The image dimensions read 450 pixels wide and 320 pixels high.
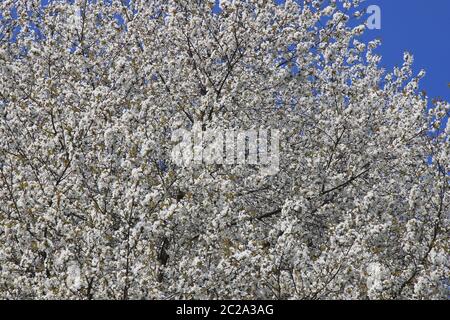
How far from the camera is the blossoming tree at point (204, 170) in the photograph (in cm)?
893

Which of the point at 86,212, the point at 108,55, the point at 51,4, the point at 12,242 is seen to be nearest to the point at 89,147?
the point at 86,212

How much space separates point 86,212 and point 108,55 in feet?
21.2

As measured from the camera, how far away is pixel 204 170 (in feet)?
33.8

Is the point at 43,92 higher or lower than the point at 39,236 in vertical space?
higher

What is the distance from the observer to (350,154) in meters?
13.5

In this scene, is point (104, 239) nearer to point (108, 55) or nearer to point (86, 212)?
point (86, 212)

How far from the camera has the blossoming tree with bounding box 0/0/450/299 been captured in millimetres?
8930

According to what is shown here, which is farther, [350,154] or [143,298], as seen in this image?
Answer: [350,154]

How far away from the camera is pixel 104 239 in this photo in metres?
9.04

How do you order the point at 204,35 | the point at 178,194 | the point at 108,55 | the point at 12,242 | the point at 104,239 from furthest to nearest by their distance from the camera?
the point at 108,55 → the point at 204,35 → the point at 178,194 → the point at 12,242 → the point at 104,239

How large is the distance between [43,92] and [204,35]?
3.82 metres

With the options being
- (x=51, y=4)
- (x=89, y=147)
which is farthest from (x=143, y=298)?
(x=51, y=4)

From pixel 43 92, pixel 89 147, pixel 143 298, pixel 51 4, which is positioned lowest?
pixel 143 298

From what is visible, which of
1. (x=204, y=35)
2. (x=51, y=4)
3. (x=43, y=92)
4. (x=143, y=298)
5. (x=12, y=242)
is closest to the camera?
(x=143, y=298)
